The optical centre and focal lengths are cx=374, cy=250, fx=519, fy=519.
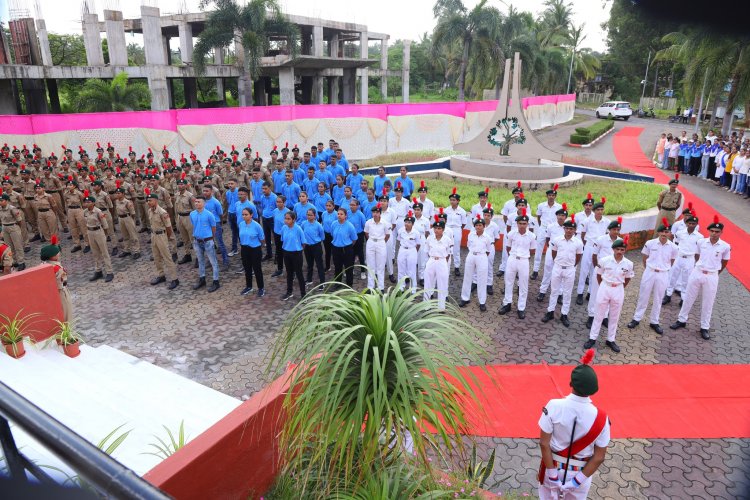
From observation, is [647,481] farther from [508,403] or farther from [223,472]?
[223,472]

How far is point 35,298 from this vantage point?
6262 millimetres

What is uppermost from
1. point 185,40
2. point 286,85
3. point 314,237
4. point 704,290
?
point 185,40

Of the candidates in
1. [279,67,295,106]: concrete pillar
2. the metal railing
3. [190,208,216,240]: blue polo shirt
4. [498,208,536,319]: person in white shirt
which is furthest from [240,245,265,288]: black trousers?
[279,67,295,106]: concrete pillar

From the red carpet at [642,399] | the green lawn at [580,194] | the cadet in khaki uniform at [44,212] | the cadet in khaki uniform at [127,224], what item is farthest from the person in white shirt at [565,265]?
the cadet in khaki uniform at [44,212]

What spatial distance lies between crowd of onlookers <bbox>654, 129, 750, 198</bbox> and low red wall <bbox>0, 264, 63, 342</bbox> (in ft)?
56.7

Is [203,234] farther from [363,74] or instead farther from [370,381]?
[363,74]

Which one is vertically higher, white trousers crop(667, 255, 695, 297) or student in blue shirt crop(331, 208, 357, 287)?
student in blue shirt crop(331, 208, 357, 287)

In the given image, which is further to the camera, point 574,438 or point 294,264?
point 294,264

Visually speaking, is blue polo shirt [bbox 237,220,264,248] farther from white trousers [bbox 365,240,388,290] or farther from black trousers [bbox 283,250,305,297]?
white trousers [bbox 365,240,388,290]

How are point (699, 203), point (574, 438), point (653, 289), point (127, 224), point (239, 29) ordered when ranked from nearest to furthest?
point (574, 438), point (653, 289), point (127, 224), point (699, 203), point (239, 29)

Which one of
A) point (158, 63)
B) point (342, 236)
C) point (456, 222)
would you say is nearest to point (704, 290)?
point (456, 222)

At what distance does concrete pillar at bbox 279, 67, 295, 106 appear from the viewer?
2788cm

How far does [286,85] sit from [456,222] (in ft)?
69.6

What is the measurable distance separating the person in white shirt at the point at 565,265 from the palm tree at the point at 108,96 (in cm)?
2100
